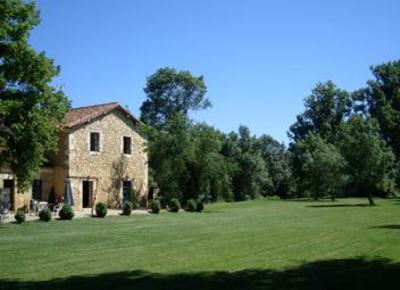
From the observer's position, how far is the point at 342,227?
22422 millimetres

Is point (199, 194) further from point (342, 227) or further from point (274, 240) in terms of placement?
point (274, 240)

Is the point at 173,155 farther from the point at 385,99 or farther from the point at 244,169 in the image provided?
the point at 385,99

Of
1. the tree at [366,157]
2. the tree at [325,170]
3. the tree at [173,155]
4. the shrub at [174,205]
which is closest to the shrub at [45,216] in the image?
the shrub at [174,205]

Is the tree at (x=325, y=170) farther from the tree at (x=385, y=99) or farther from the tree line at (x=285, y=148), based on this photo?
the tree at (x=385, y=99)

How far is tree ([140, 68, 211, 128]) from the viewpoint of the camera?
72.0 m

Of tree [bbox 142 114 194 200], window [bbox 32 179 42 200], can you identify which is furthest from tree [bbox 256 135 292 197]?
window [bbox 32 179 42 200]

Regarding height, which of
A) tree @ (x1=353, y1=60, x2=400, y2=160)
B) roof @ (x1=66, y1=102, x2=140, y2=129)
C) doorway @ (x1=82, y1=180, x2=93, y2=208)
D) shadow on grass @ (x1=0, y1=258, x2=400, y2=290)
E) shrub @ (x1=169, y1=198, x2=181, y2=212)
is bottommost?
shadow on grass @ (x1=0, y1=258, x2=400, y2=290)

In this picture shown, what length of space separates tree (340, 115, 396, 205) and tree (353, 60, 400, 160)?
19205 millimetres

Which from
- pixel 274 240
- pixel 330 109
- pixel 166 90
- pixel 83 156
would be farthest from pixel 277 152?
pixel 274 240

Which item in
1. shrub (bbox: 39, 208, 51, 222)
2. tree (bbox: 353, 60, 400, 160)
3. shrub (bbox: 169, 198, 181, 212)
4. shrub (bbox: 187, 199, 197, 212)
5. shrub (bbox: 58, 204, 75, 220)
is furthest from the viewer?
tree (bbox: 353, 60, 400, 160)

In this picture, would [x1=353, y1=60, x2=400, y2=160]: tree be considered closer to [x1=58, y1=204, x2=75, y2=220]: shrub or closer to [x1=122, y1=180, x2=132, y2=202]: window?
[x1=122, y1=180, x2=132, y2=202]: window

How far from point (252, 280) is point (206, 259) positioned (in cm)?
328

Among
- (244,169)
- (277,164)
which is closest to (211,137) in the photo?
(244,169)

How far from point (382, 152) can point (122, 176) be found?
21.5 m
